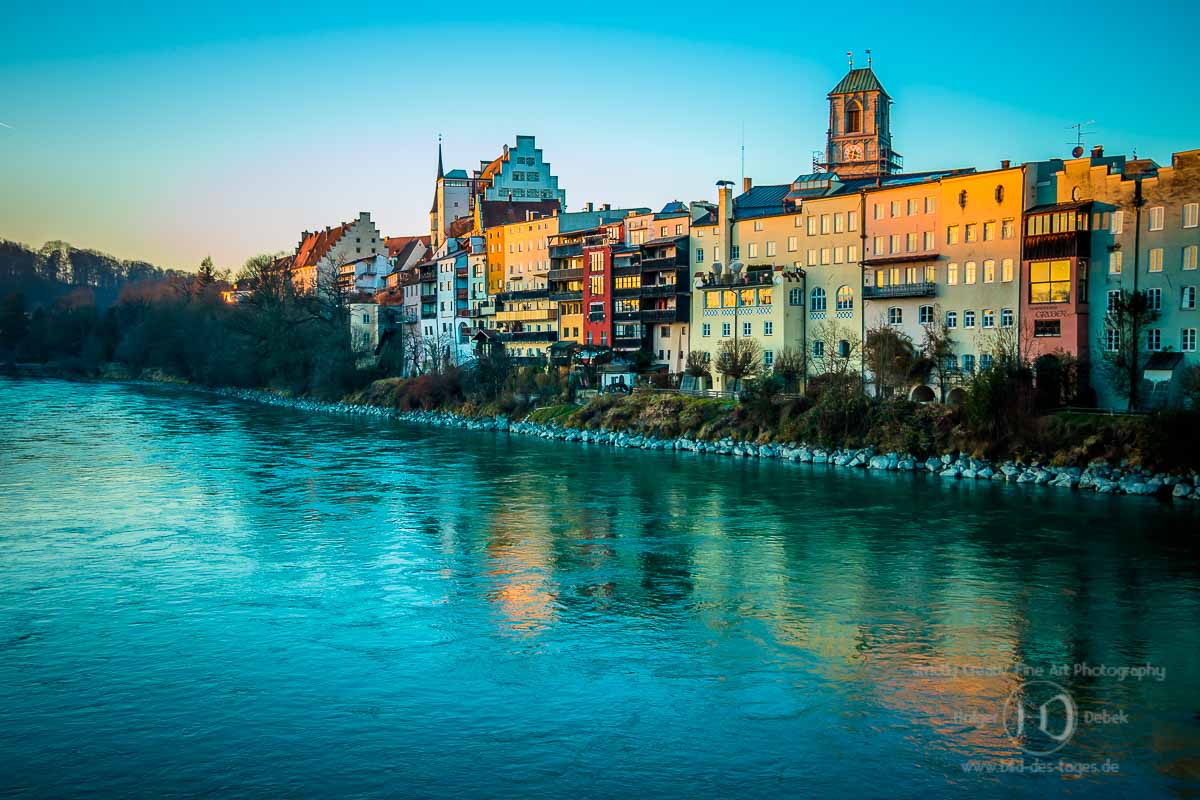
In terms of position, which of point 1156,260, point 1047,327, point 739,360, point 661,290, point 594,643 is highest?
point 661,290

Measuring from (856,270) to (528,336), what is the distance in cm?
2225

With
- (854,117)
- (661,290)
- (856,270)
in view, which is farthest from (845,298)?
(854,117)

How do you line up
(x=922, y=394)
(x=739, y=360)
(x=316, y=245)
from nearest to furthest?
(x=922, y=394)
(x=739, y=360)
(x=316, y=245)

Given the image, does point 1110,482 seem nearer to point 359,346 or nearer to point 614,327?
point 614,327

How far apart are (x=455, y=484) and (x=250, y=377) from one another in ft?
158

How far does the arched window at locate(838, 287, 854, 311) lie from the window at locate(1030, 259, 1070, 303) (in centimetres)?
831

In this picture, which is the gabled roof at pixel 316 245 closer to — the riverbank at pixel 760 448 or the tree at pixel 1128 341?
the riverbank at pixel 760 448

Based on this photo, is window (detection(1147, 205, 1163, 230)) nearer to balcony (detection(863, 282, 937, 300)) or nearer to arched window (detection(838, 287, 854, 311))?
balcony (detection(863, 282, 937, 300))

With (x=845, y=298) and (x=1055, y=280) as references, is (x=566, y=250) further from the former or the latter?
(x=1055, y=280)

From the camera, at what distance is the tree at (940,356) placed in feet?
119

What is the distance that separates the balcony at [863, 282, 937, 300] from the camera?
3806cm

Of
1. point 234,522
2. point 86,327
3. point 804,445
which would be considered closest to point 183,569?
point 234,522

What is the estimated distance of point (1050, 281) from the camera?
3366 centimetres

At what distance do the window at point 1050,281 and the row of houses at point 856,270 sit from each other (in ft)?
0.17
